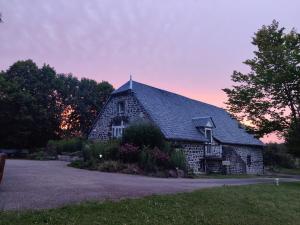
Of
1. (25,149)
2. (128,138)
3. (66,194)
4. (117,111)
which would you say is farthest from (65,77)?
(66,194)

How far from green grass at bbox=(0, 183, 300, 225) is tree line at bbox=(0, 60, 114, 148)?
3208 cm

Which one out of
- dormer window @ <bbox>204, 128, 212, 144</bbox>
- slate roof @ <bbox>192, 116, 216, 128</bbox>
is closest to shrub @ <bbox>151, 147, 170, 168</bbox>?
slate roof @ <bbox>192, 116, 216, 128</bbox>

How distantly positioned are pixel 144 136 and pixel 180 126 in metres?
6.12

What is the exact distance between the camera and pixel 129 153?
2016 centimetres

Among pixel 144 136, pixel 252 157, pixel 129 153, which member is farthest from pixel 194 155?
pixel 252 157

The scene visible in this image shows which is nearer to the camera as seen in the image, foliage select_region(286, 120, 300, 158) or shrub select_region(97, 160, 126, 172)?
shrub select_region(97, 160, 126, 172)

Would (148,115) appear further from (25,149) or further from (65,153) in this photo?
(25,149)

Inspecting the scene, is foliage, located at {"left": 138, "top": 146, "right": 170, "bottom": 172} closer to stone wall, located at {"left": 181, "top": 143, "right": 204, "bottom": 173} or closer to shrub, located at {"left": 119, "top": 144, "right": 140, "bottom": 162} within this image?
shrub, located at {"left": 119, "top": 144, "right": 140, "bottom": 162}

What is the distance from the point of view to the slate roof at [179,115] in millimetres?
26328

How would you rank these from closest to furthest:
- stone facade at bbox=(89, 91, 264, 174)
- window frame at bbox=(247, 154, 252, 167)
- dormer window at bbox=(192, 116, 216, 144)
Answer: stone facade at bbox=(89, 91, 264, 174) < dormer window at bbox=(192, 116, 216, 144) < window frame at bbox=(247, 154, 252, 167)

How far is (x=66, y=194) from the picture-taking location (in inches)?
377

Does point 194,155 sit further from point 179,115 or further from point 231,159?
point 231,159

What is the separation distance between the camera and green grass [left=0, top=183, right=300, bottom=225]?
7.45 m

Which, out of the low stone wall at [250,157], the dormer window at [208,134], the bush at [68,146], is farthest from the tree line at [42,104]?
the low stone wall at [250,157]
